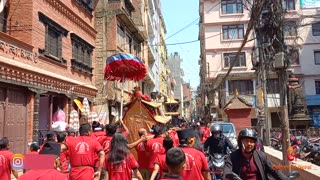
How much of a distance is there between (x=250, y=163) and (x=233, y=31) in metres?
43.7

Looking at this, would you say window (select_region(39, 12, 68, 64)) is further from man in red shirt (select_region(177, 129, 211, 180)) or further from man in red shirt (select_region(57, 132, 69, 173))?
man in red shirt (select_region(177, 129, 211, 180))

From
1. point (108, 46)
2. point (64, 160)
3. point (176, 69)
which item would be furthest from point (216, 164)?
point (176, 69)

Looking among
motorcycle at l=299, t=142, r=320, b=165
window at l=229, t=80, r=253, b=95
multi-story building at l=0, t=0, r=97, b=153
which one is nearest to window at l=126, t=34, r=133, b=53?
multi-story building at l=0, t=0, r=97, b=153

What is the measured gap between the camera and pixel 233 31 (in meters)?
46.5

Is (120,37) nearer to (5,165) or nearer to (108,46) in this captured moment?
(108,46)

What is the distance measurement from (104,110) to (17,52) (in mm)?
11244

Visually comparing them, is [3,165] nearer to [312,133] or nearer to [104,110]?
[104,110]

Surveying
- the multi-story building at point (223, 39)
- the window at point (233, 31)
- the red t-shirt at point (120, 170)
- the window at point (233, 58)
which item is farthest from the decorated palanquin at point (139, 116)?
the window at point (233, 31)

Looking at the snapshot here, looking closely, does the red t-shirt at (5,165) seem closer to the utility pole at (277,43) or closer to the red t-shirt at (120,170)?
the red t-shirt at (120,170)

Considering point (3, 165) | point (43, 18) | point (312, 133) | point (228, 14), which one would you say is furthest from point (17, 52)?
point (228, 14)

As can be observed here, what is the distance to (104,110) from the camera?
24062 mm

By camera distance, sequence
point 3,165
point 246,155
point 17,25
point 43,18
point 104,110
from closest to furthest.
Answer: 1. point 246,155
2. point 3,165
3. point 17,25
4. point 43,18
5. point 104,110

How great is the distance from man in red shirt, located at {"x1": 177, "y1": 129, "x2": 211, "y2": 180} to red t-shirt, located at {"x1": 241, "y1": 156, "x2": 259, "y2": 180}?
859 millimetres

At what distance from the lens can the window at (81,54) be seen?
19125 mm
